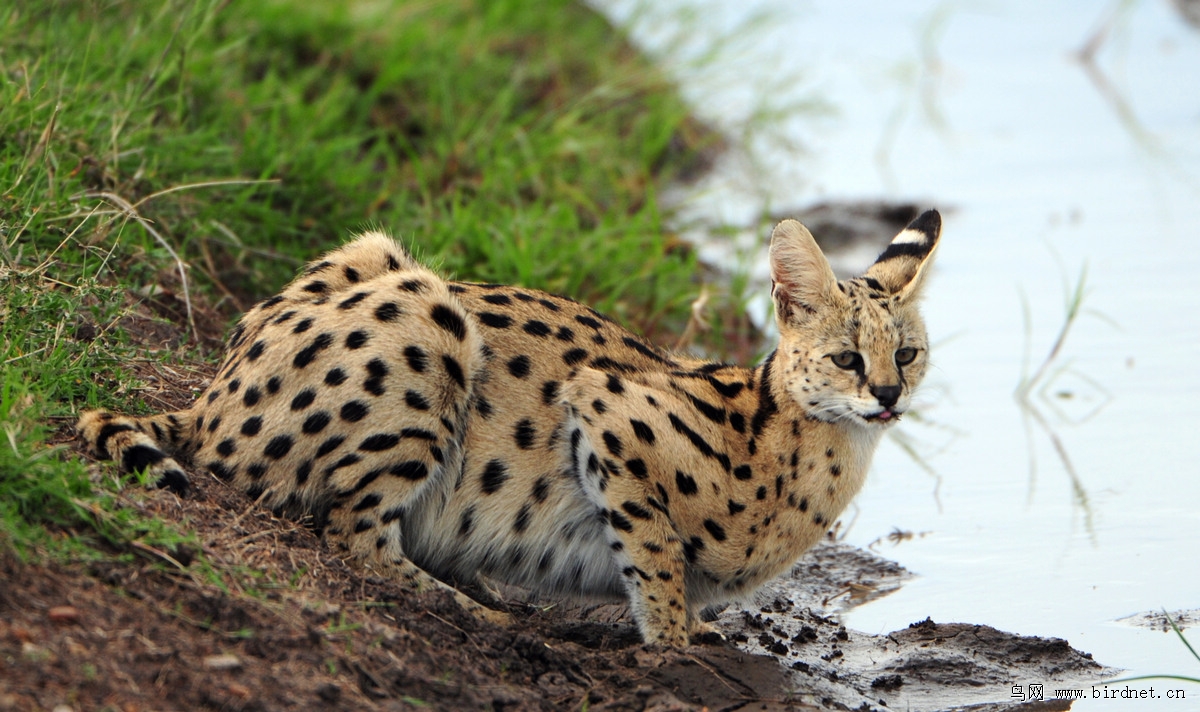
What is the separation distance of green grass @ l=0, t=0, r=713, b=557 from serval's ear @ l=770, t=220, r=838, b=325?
7.32 feet

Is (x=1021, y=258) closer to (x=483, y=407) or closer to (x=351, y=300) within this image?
(x=483, y=407)

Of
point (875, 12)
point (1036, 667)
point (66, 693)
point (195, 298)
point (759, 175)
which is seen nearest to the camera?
point (66, 693)

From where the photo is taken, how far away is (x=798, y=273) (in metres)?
5.18

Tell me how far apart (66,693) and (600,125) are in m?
7.06

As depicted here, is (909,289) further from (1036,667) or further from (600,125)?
(600,125)

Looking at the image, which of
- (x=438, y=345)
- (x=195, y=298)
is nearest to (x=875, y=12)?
(x=195, y=298)

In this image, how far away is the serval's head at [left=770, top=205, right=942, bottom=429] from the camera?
494 centimetres

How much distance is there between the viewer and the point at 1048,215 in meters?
9.98

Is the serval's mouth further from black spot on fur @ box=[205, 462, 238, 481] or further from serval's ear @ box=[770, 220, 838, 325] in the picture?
black spot on fur @ box=[205, 462, 238, 481]

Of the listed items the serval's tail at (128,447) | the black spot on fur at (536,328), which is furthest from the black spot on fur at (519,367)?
the serval's tail at (128,447)

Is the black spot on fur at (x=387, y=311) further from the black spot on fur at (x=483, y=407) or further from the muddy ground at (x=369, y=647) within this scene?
the muddy ground at (x=369, y=647)

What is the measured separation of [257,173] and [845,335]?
3.59 meters

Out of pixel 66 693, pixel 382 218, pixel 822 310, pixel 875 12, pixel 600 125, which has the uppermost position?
pixel 875 12

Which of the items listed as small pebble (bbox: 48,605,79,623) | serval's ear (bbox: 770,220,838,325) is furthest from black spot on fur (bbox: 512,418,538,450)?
small pebble (bbox: 48,605,79,623)
